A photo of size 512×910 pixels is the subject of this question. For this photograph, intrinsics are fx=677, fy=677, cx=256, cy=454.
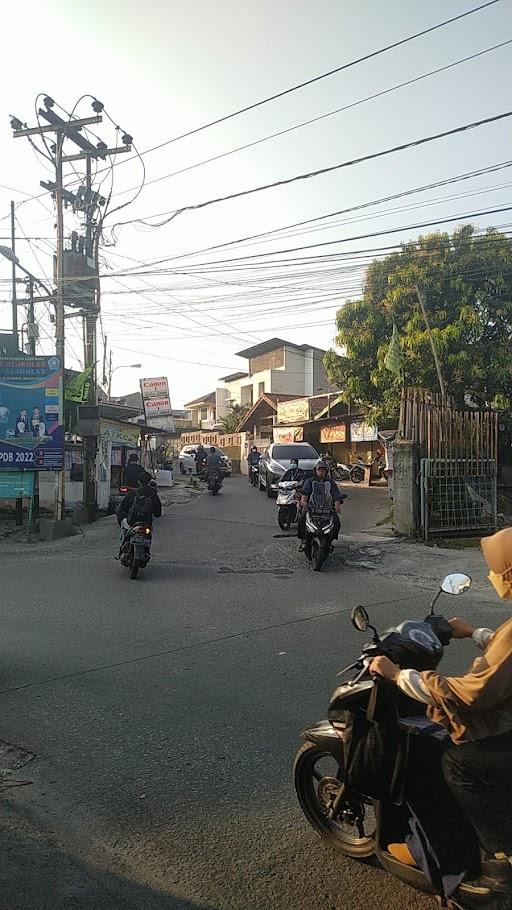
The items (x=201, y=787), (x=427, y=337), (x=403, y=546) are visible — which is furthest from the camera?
(x=427, y=337)

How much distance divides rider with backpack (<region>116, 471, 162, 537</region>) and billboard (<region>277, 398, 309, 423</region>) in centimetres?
2373

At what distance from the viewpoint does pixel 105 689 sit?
5.02m

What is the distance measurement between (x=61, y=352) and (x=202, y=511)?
581cm

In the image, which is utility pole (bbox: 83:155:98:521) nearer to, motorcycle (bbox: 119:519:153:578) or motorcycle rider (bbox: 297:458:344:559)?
motorcycle (bbox: 119:519:153:578)

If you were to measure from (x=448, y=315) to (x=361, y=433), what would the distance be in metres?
9.73

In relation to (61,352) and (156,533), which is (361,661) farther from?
(61,352)

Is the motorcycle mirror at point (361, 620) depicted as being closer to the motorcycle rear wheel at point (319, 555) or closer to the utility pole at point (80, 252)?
the motorcycle rear wheel at point (319, 555)

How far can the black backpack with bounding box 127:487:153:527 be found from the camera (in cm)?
962

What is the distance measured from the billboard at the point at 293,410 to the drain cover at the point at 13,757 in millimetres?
29684

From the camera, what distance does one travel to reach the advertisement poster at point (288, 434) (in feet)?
111

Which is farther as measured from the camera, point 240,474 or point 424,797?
point 240,474

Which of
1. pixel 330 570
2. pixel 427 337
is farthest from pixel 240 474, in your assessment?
pixel 330 570

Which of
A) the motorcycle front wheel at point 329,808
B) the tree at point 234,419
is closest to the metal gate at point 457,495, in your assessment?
the motorcycle front wheel at point 329,808

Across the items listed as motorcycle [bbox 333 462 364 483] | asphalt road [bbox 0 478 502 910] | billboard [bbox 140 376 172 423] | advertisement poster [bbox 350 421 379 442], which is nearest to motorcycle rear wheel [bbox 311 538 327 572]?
asphalt road [bbox 0 478 502 910]
